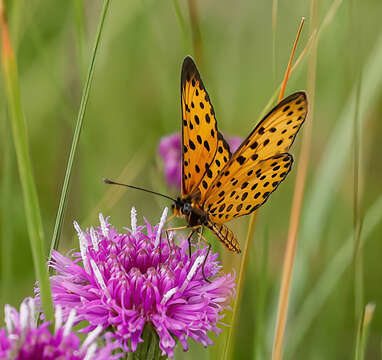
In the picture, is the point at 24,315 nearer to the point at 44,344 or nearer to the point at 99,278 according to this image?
the point at 44,344

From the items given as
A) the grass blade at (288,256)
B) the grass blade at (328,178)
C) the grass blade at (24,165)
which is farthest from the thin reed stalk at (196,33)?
the grass blade at (24,165)

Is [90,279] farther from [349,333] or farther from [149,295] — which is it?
[349,333]

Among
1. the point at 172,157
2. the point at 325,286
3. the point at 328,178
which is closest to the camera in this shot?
the point at 325,286

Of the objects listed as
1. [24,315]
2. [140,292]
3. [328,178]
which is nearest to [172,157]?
[328,178]

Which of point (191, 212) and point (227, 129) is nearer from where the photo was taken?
point (191, 212)

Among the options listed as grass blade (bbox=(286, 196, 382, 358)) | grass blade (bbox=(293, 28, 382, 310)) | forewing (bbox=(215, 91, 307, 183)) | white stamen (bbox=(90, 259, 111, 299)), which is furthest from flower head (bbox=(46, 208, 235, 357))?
grass blade (bbox=(293, 28, 382, 310))

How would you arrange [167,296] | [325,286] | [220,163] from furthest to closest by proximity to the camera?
[325,286], [220,163], [167,296]

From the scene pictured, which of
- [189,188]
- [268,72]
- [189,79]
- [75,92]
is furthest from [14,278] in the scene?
[268,72]
